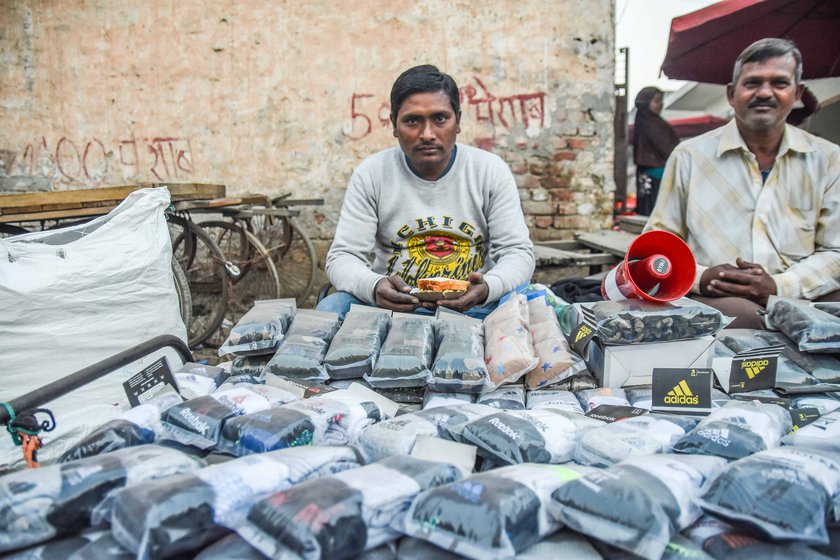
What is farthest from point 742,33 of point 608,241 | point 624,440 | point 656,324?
point 624,440

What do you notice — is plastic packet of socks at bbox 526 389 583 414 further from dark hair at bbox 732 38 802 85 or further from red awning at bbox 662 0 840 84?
red awning at bbox 662 0 840 84

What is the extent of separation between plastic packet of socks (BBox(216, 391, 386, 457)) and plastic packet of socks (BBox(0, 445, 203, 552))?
0.13m

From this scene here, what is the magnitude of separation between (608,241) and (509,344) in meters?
2.42

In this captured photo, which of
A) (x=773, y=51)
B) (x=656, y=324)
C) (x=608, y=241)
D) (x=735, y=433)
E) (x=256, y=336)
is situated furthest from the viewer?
(x=608, y=241)

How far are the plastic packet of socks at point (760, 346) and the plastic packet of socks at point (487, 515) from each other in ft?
3.03

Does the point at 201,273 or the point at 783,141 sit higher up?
the point at 783,141

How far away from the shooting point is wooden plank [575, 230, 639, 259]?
3382 millimetres

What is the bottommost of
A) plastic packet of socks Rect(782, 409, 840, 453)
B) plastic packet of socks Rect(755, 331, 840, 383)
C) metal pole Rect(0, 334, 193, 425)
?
plastic packet of socks Rect(782, 409, 840, 453)

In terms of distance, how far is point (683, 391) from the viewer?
1.28 metres

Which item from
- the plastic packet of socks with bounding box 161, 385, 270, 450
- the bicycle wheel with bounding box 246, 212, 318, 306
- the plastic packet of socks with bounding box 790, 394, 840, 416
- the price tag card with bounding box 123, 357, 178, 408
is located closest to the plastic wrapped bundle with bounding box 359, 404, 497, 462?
the plastic packet of socks with bounding box 161, 385, 270, 450

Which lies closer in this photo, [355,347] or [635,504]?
[635,504]

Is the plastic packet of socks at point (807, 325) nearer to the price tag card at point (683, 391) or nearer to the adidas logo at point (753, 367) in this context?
the adidas logo at point (753, 367)

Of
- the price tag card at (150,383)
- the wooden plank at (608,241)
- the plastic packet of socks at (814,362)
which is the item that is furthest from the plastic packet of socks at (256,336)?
the wooden plank at (608,241)

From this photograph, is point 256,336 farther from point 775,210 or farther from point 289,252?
point 289,252
